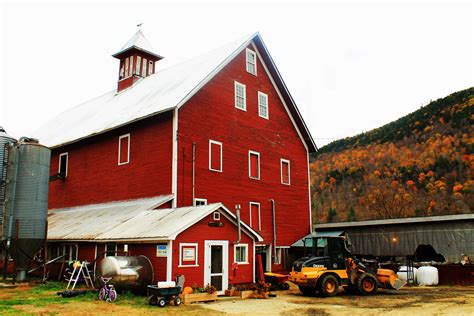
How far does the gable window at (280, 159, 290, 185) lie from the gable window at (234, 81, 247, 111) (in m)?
4.49

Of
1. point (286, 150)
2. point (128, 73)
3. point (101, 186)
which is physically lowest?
point (101, 186)

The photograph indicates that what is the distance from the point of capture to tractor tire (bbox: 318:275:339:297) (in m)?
18.3

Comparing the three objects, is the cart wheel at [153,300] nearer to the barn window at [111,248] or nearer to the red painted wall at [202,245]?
the red painted wall at [202,245]

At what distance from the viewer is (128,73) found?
3572 centimetres

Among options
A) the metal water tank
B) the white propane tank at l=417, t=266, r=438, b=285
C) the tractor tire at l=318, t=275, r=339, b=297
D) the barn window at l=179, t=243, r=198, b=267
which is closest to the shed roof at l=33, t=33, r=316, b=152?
the metal water tank

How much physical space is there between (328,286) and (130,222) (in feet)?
28.5

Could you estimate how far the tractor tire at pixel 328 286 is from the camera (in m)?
18.3

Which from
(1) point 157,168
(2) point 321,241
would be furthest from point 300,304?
(1) point 157,168

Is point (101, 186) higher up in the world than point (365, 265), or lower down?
higher up

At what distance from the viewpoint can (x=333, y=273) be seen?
18891 mm

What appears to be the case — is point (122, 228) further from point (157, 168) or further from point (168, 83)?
point (168, 83)

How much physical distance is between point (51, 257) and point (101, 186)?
4583 mm

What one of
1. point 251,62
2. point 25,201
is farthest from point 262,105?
point 25,201

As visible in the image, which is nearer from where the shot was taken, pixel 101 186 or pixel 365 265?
pixel 365 265
